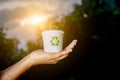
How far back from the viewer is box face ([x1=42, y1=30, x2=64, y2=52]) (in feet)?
7.59

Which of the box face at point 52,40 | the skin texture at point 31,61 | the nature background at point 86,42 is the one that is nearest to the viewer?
the skin texture at point 31,61

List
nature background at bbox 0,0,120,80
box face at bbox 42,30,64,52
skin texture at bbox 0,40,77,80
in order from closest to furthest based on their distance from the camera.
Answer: skin texture at bbox 0,40,77,80 < box face at bbox 42,30,64,52 < nature background at bbox 0,0,120,80

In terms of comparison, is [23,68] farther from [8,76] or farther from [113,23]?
[113,23]

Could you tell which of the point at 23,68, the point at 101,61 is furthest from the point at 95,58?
the point at 23,68

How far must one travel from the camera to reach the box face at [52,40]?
2.31 m

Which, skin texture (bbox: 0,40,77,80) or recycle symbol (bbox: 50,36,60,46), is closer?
skin texture (bbox: 0,40,77,80)

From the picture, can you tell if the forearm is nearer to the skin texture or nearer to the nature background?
the skin texture

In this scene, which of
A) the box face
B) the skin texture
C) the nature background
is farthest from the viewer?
the nature background

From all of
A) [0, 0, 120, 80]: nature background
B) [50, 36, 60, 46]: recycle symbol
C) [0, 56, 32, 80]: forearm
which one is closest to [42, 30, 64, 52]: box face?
[50, 36, 60, 46]: recycle symbol

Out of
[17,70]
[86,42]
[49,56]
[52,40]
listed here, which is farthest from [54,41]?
[86,42]

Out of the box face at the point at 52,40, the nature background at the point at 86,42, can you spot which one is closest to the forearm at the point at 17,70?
the box face at the point at 52,40

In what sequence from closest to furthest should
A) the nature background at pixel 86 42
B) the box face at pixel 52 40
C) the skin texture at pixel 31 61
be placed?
1. the skin texture at pixel 31 61
2. the box face at pixel 52 40
3. the nature background at pixel 86 42

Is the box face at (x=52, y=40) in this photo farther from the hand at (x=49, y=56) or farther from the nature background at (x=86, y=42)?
the nature background at (x=86, y=42)

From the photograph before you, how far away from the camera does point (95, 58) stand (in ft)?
57.1
